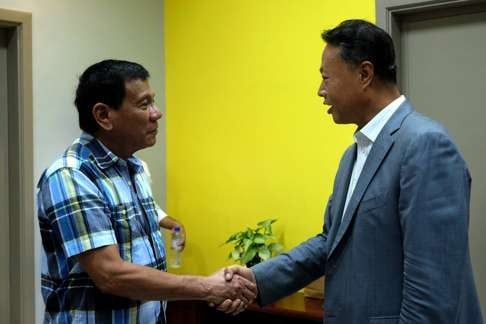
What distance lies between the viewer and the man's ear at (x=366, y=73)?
1719 millimetres

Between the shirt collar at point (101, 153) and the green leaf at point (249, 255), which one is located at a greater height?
the shirt collar at point (101, 153)

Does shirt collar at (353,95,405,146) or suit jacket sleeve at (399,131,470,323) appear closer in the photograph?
suit jacket sleeve at (399,131,470,323)

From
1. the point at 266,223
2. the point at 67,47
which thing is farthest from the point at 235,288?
the point at 67,47

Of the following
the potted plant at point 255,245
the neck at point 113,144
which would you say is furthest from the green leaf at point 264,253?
the neck at point 113,144

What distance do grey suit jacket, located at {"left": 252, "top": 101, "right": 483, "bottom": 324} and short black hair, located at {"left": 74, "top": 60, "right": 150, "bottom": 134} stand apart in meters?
0.71

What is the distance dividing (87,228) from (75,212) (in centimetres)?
5

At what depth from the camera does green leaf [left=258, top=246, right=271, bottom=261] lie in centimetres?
316

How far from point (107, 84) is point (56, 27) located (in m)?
1.63

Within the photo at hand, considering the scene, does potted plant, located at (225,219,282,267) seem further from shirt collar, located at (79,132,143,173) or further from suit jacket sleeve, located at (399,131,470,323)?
suit jacket sleeve, located at (399,131,470,323)

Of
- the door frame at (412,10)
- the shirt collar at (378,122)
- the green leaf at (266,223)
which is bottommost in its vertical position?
the green leaf at (266,223)

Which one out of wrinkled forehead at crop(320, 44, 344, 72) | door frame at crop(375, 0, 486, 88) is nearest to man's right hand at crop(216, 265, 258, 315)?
wrinkled forehead at crop(320, 44, 344, 72)

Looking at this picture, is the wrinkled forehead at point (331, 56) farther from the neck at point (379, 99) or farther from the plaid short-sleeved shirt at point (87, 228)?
the plaid short-sleeved shirt at point (87, 228)

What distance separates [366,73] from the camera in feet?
5.67

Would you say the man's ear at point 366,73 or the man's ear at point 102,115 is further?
the man's ear at point 102,115
